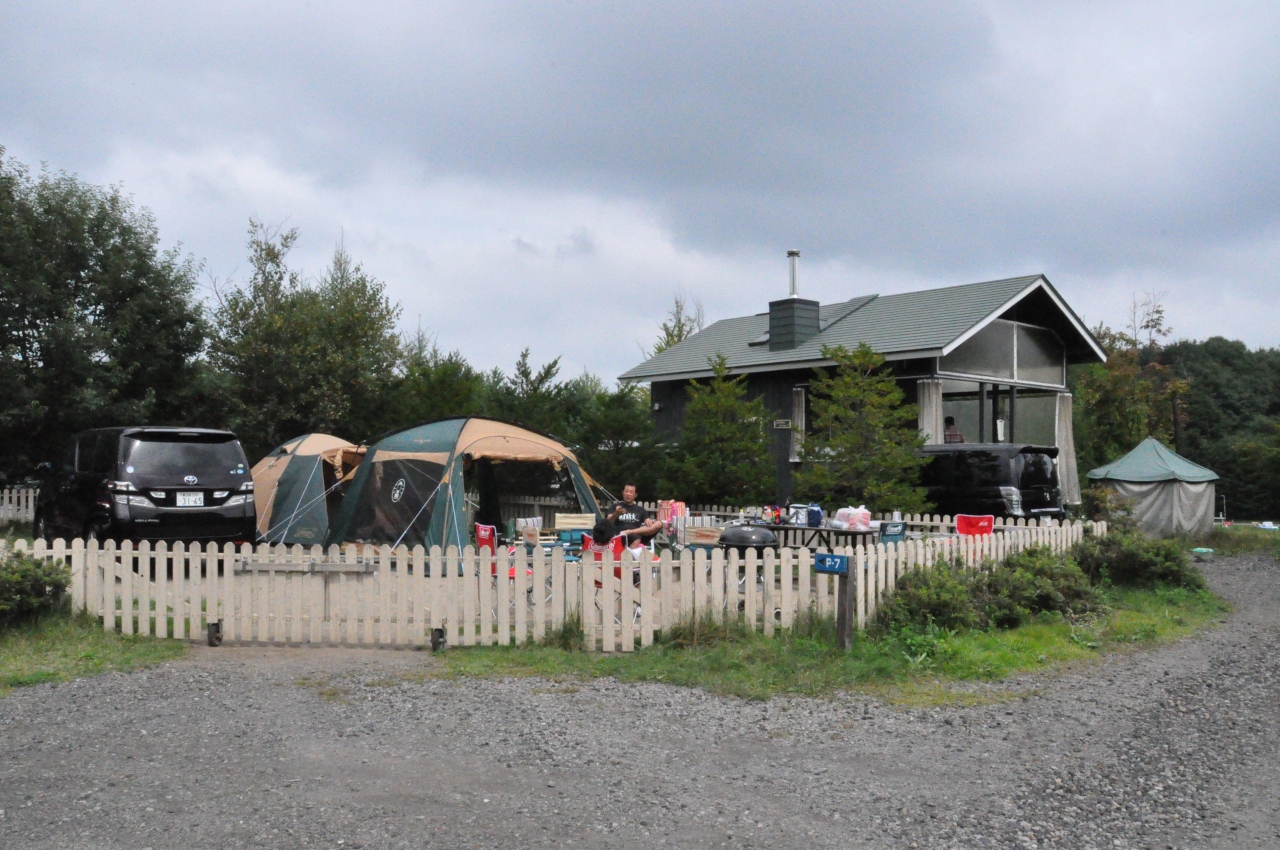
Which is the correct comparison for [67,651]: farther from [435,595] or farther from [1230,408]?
[1230,408]

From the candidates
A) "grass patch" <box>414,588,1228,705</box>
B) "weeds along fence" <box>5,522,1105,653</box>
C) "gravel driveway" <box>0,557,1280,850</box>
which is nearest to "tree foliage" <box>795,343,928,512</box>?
"grass patch" <box>414,588,1228,705</box>

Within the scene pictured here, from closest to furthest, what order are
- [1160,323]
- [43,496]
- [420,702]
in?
[420,702], [43,496], [1160,323]

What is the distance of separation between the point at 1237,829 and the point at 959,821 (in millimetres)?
1224

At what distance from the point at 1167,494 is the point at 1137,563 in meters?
9.51

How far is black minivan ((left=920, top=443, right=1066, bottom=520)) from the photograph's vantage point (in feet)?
49.3

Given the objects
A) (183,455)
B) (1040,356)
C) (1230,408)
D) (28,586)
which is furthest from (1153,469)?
(1230,408)

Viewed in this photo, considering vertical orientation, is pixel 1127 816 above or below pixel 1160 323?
below

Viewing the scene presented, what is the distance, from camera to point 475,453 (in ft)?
43.2

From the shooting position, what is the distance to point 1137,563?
462 inches

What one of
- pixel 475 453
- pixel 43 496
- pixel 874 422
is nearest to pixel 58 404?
pixel 43 496

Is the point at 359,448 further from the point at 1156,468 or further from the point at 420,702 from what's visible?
the point at 1156,468

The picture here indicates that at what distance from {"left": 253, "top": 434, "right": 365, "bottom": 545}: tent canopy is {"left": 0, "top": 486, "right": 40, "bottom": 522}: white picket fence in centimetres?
669

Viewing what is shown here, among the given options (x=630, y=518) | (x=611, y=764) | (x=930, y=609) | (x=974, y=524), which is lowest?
(x=611, y=764)

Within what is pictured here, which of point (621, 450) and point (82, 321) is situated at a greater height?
point (82, 321)
